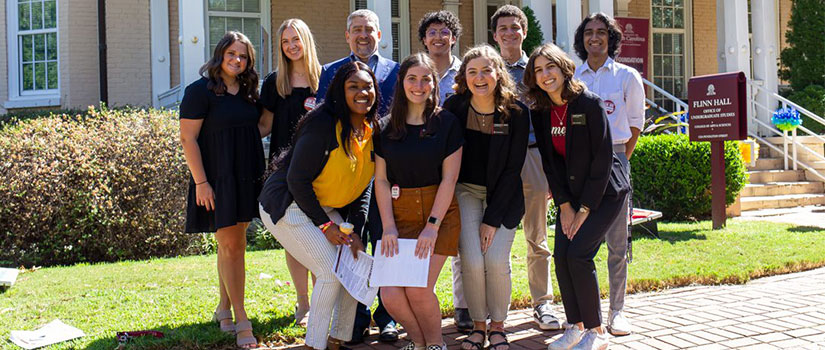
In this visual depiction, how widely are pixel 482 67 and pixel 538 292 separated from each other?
160 cm

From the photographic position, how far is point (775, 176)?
12148mm

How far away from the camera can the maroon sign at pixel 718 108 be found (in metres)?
8.81

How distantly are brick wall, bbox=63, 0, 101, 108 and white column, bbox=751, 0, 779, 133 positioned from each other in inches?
485

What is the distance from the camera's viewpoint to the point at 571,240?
4152mm

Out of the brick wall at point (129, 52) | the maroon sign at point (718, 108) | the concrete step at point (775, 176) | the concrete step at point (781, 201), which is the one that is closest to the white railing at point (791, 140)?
the concrete step at point (775, 176)

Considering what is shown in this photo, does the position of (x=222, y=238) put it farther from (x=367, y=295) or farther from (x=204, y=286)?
(x=204, y=286)

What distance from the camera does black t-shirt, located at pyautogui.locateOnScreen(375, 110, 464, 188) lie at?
4000mm

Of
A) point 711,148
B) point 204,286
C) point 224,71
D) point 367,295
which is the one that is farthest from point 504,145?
point 711,148

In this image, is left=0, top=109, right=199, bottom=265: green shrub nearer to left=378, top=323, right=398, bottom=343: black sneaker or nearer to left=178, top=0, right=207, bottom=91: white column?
left=178, top=0, right=207, bottom=91: white column

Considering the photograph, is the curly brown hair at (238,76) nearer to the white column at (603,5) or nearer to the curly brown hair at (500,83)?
the curly brown hair at (500,83)

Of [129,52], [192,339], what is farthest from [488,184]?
[129,52]

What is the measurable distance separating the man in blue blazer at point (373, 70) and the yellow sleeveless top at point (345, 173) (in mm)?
198

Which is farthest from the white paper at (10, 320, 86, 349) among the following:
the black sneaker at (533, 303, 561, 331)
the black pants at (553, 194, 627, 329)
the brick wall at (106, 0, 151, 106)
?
the brick wall at (106, 0, 151, 106)

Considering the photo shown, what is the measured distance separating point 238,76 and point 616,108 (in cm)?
236
